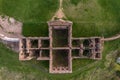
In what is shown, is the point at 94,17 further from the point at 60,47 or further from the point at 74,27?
the point at 60,47

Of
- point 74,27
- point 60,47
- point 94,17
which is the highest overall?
point 94,17

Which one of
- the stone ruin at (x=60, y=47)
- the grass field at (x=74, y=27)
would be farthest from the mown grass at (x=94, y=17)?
the stone ruin at (x=60, y=47)

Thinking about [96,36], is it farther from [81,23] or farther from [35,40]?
[35,40]

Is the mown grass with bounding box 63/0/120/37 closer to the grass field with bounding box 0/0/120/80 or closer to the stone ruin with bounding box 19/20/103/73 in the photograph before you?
the grass field with bounding box 0/0/120/80

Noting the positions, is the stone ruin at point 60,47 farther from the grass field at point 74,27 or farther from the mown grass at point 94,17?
the mown grass at point 94,17

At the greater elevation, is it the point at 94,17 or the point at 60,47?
the point at 94,17

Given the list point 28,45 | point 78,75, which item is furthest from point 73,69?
point 28,45

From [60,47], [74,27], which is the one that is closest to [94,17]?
[74,27]
